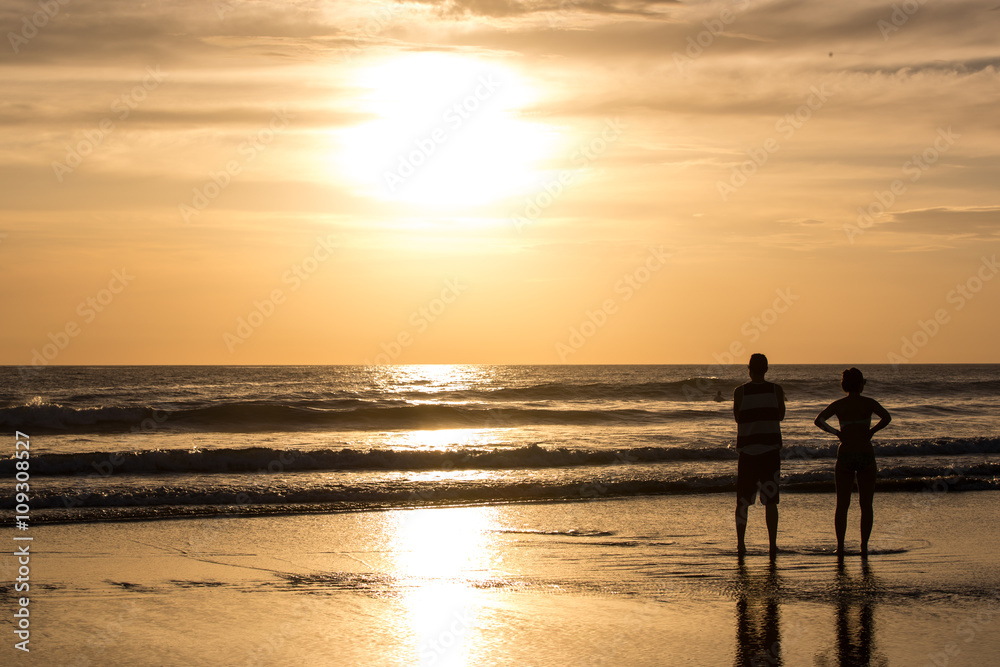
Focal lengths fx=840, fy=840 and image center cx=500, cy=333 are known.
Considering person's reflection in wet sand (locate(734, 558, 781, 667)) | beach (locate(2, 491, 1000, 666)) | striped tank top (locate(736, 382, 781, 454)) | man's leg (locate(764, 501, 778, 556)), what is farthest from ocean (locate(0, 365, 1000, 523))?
person's reflection in wet sand (locate(734, 558, 781, 667))

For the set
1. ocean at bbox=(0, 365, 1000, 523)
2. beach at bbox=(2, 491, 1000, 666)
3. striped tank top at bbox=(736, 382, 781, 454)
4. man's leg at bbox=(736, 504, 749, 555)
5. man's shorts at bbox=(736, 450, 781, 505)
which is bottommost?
ocean at bbox=(0, 365, 1000, 523)

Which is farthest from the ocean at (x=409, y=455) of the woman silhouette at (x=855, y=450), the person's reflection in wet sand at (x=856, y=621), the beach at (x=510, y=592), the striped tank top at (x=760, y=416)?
the person's reflection in wet sand at (x=856, y=621)

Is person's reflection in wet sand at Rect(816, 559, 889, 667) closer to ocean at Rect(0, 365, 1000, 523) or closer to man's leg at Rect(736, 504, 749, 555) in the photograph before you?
man's leg at Rect(736, 504, 749, 555)

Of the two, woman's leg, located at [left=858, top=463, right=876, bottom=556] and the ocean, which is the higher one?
woman's leg, located at [left=858, top=463, right=876, bottom=556]

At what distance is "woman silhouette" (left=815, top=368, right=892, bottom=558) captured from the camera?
25.8 ft

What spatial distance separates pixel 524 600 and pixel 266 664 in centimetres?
216

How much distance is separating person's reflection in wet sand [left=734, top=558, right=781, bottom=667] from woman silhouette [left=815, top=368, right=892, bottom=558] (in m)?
1.02

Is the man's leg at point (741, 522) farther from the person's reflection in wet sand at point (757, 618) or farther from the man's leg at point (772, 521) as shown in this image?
the person's reflection in wet sand at point (757, 618)

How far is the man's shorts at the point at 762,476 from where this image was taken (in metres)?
7.90

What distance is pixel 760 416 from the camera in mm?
7875

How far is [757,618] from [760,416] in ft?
7.98

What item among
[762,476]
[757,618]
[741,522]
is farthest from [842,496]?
[757,618]

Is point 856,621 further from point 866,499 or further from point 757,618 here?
point 866,499

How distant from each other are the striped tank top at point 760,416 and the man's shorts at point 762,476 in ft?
0.25
